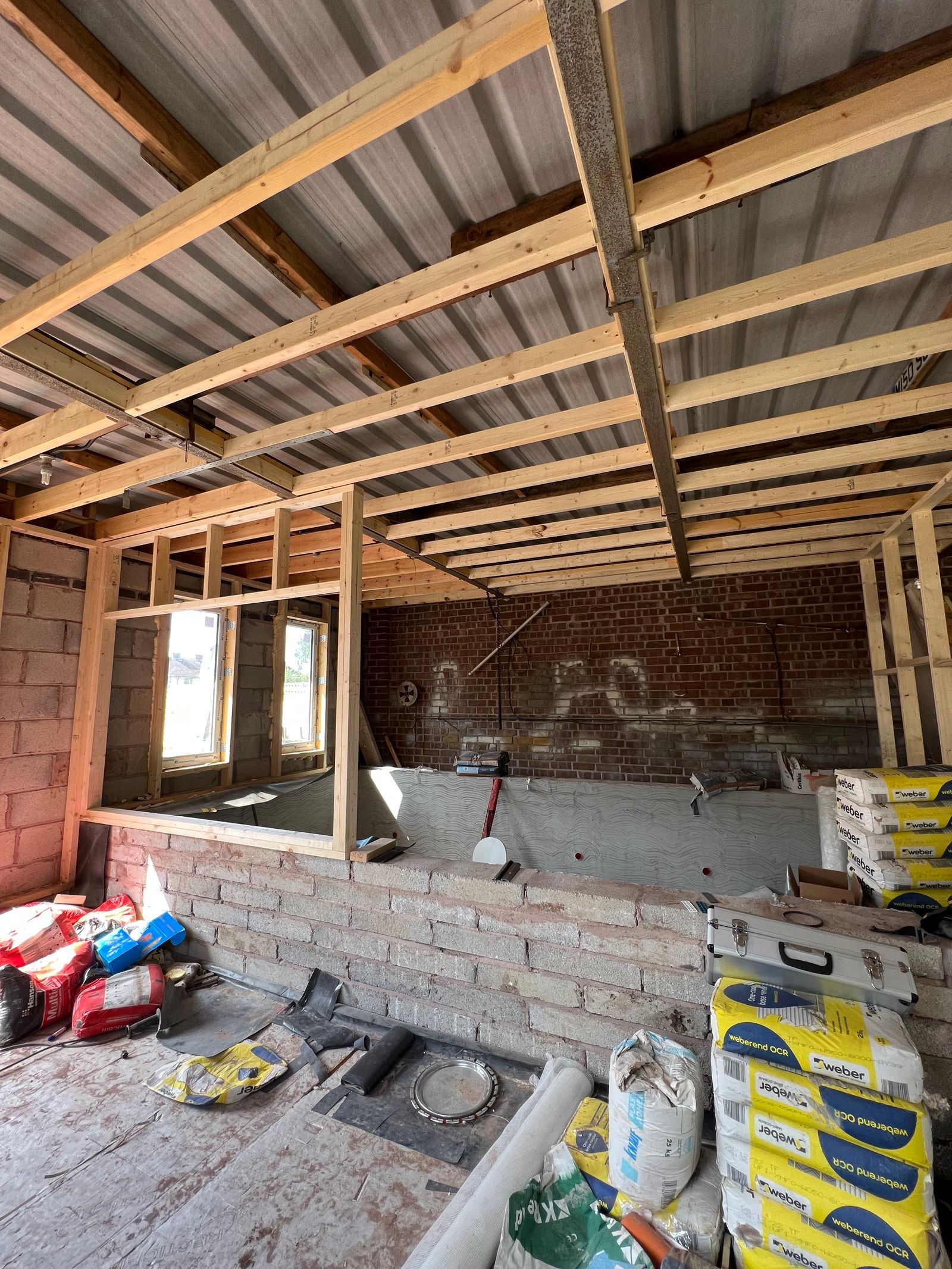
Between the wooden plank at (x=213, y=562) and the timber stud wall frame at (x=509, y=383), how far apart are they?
0.01m

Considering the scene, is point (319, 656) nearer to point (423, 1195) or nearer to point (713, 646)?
point (713, 646)

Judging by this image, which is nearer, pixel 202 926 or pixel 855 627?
pixel 202 926

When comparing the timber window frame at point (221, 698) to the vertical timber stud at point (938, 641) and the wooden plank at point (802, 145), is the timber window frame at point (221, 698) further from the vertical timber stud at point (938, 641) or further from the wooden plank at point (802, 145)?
the vertical timber stud at point (938, 641)

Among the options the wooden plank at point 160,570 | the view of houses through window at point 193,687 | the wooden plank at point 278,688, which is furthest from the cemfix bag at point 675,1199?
the wooden plank at point 278,688

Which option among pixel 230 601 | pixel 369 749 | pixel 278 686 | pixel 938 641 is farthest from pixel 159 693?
pixel 938 641

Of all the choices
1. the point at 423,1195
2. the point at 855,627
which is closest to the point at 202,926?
the point at 423,1195

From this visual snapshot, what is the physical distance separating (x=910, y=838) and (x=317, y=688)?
5.94 meters

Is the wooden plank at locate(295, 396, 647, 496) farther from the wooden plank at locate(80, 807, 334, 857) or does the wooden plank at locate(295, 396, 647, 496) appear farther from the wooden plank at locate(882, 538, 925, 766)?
the wooden plank at locate(882, 538, 925, 766)

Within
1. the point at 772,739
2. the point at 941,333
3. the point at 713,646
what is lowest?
the point at 772,739

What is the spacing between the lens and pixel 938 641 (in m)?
3.00

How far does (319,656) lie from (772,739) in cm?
518

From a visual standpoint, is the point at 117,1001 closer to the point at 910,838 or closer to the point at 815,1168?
the point at 815,1168

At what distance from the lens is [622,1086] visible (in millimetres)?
1679

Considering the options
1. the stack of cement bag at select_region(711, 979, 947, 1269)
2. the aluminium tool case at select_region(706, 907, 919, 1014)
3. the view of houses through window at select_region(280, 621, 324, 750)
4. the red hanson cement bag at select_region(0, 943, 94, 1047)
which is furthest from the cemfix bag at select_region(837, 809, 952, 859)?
the view of houses through window at select_region(280, 621, 324, 750)
